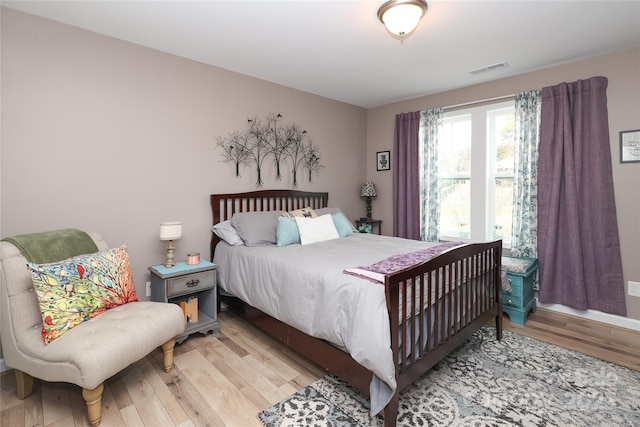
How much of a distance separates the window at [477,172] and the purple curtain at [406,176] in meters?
0.31

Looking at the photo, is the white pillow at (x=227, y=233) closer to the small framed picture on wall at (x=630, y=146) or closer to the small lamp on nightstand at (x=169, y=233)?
the small lamp on nightstand at (x=169, y=233)

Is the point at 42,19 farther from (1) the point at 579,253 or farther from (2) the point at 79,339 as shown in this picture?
(1) the point at 579,253

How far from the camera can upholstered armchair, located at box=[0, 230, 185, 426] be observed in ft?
5.12

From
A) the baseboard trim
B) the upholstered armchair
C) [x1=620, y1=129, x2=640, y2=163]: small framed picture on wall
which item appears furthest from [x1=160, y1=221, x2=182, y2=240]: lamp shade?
[x1=620, y1=129, x2=640, y2=163]: small framed picture on wall

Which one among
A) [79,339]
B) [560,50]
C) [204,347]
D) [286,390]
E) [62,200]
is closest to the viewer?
[79,339]

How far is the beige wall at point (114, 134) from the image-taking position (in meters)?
2.15

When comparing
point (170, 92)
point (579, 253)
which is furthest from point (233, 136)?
point (579, 253)

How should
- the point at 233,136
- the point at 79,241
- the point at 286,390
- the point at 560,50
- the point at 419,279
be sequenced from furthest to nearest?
1. the point at 233,136
2. the point at 560,50
3. the point at 79,241
4. the point at 286,390
5. the point at 419,279

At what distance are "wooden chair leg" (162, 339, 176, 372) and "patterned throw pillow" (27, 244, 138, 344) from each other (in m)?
0.40

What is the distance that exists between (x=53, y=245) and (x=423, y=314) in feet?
7.66

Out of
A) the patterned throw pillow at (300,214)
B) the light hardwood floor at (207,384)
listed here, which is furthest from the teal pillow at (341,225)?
the light hardwood floor at (207,384)

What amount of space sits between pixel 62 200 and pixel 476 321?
3.21 meters

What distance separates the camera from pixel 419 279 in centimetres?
180

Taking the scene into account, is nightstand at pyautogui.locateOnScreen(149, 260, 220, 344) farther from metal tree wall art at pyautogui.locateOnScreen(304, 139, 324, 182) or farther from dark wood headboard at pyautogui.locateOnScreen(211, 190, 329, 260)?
metal tree wall art at pyautogui.locateOnScreen(304, 139, 324, 182)
